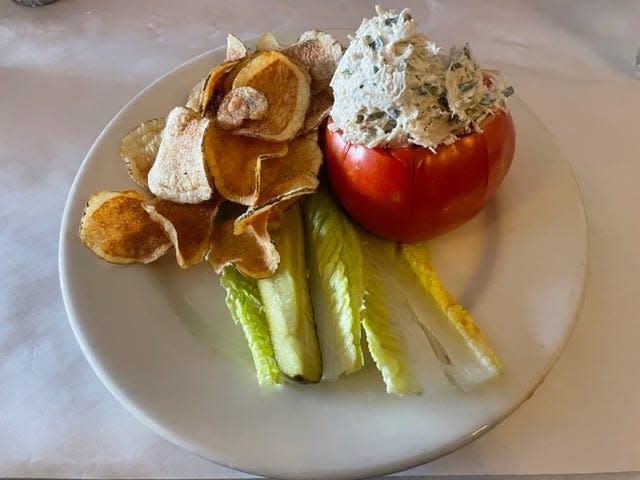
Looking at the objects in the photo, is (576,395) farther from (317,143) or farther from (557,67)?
(557,67)

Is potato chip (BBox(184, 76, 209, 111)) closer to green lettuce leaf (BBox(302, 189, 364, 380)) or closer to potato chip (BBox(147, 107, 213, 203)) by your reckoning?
potato chip (BBox(147, 107, 213, 203))

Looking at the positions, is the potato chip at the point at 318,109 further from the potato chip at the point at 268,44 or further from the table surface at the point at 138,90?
the table surface at the point at 138,90

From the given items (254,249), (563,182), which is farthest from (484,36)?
(254,249)

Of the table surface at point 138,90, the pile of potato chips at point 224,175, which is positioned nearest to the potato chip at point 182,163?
the pile of potato chips at point 224,175

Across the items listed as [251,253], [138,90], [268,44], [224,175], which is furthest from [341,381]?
[138,90]

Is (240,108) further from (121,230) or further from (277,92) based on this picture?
(121,230)

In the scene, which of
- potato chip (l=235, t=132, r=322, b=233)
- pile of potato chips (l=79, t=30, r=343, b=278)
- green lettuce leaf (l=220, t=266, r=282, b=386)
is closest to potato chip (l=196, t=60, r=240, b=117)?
pile of potato chips (l=79, t=30, r=343, b=278)
